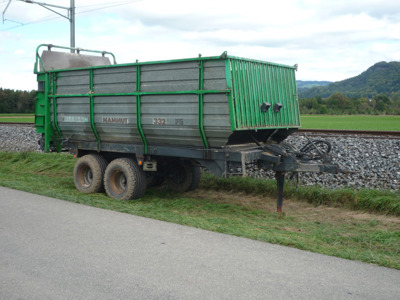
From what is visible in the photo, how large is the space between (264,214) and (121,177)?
3.33 metres

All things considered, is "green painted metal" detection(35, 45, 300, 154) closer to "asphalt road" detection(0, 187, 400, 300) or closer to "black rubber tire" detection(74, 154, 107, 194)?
"black rubber tire" detection(74, 154, 107, 194)

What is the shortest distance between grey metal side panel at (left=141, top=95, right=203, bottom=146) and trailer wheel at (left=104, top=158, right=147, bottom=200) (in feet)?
2.45

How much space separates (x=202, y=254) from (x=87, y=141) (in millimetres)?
5692

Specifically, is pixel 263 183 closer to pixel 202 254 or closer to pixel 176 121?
pixel 176 121

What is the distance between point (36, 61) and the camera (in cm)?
1098

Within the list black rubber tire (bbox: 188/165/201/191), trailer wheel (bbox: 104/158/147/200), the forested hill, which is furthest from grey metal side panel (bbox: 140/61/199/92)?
the forested hill

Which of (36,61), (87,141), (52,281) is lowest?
(52,281)

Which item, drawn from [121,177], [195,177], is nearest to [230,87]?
[195,177]

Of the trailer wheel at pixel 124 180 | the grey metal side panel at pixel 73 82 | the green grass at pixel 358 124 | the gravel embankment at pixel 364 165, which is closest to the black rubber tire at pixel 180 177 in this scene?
the trailer wheel at pixel 124 180

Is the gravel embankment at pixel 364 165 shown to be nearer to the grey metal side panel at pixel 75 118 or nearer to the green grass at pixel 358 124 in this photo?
the grey metal side panel at pixel 75 118

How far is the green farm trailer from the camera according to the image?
26.0 ft

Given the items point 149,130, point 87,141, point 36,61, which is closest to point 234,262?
point 149,130

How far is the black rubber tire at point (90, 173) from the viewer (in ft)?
33.1

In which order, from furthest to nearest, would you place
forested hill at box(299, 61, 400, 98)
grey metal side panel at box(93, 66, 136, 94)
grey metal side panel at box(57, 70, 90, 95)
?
forested hill at box(299, 61, 400, 98) < grey metal side panel at box(57, 70, 90, 95) < grey metal side panel at box(93, 66, 136, 94)
